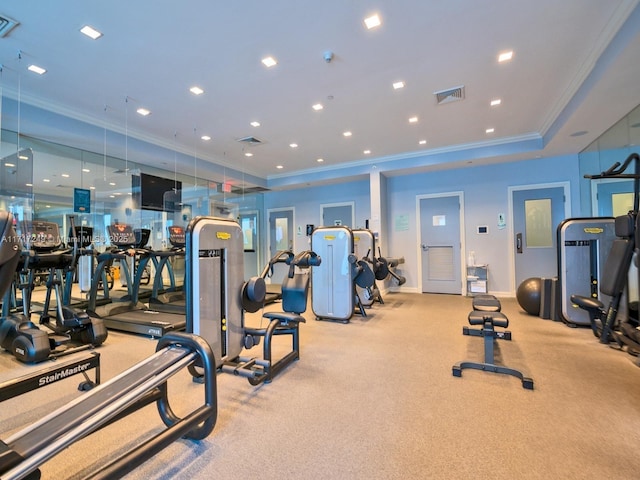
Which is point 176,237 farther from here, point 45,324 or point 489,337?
point 489,337

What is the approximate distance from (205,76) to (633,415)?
16.2ft

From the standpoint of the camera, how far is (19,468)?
1.04m

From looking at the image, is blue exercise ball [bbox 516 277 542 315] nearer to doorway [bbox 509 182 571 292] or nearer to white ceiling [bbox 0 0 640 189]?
doorway [bbox 509 182 571 292]

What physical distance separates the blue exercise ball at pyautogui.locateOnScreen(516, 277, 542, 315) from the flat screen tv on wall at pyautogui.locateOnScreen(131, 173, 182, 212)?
7.22 m

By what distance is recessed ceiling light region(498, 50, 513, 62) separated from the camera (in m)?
3.21

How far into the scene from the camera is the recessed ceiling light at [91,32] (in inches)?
109

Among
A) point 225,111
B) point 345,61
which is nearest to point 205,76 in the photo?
point 225,111

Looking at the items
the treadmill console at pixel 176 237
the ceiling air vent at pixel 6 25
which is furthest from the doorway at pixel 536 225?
the ceiling air vent at pixel 6 25

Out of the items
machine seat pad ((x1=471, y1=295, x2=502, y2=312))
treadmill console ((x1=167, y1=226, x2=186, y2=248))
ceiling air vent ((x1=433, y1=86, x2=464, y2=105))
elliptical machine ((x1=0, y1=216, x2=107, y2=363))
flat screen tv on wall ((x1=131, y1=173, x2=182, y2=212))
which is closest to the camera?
elliptical machine ((x1=0, y1=216, x2=107, y2=363))

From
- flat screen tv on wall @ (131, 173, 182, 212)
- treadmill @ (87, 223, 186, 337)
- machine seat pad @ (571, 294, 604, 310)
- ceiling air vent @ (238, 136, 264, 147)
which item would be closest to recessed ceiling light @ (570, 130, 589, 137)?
machine seat pad @ (571, 294, 604, 310)

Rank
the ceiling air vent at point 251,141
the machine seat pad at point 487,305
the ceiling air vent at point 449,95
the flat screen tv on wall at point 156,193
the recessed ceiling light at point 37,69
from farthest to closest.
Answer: the flat screen tv on wall at point 156,193
the ceiling air vent at point 251,141
the ceiling air vent at point 449,95
the recessed ceiling light at point 37,69
the machine seat pad at point 487,305

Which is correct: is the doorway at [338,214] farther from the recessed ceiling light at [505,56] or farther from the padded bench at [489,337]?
the padded bench at [489,337]

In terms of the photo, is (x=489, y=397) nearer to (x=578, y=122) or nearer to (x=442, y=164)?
(x=578, y=122)

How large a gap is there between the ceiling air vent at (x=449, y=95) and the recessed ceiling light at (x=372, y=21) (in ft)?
5.47
